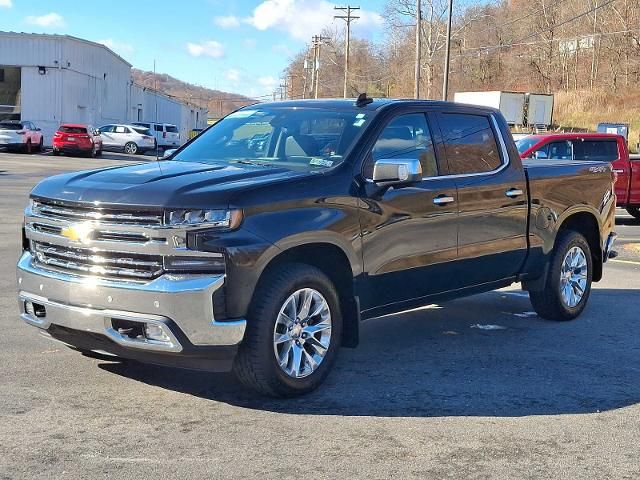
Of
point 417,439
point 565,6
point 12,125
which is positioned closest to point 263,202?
point 417,439

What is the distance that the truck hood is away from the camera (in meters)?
4.75

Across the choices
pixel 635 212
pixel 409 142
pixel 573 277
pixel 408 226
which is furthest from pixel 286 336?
pixel 635 212

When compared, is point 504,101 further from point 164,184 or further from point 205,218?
point 205,218

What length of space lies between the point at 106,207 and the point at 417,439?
228cm

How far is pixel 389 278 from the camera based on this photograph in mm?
5855

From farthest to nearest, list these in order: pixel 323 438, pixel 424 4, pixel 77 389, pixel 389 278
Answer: pixel 424 4 < pixel 389 278 < pixel 77 389 < pixel 323 438

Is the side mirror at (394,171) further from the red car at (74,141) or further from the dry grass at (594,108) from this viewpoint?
the dry grass at (594,108)

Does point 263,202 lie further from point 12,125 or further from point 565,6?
point 565,6

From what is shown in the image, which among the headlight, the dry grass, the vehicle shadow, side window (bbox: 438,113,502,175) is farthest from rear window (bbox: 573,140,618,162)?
the dry grass

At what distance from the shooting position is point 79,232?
16.1 feet

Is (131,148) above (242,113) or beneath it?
above

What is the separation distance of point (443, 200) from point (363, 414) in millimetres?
1964

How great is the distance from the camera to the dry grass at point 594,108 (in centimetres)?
6694

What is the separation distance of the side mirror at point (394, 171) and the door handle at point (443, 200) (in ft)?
1.65
